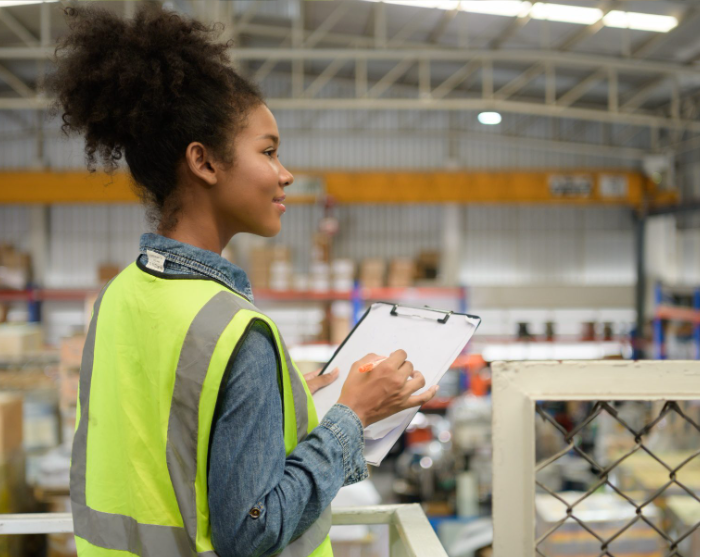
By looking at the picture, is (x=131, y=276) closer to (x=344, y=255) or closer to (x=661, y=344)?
(x=661, y=344)

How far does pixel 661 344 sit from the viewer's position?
10258 millimetres

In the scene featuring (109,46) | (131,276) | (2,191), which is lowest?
(131,276)

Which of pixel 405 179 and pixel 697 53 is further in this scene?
pixel 405 179

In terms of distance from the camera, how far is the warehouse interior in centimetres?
594

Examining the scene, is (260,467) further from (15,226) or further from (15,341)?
(15,226)

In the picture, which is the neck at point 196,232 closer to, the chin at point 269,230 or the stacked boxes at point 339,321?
the chin at point 269,230

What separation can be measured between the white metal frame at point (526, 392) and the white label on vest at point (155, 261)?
1.78ft

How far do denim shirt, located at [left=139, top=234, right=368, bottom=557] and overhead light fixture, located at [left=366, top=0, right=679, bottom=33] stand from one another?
703 cm

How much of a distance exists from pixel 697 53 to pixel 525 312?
18.1 ft

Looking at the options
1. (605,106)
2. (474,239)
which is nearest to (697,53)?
(605,106)

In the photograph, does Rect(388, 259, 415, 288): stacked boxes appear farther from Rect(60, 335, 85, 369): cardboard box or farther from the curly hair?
the curly hair

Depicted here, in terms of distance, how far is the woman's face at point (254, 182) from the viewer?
94cm

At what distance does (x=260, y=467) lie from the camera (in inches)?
31.2

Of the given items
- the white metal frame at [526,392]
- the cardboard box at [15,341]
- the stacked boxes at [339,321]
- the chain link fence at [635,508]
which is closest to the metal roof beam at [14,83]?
the cardboard box at [15,341]
